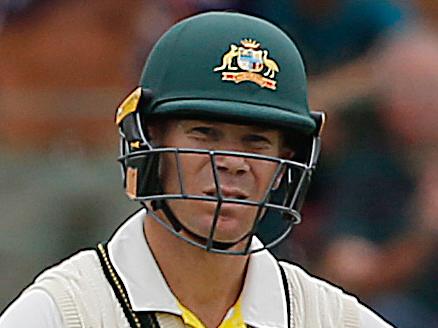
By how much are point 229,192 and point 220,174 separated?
4cm

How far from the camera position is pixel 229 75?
254cm

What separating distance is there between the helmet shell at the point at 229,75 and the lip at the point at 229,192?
0.12 meters

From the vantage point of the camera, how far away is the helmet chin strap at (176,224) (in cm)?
250

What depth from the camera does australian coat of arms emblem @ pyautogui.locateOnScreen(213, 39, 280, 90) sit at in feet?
8.35

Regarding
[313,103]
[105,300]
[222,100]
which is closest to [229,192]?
[222,100]

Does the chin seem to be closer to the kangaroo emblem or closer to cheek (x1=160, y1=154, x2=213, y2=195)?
cheek (x1=160, y1=154, x2=213, y2=195)

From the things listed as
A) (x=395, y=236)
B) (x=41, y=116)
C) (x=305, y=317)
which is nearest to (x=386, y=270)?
(x=395, y=236)

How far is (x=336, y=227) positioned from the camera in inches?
169

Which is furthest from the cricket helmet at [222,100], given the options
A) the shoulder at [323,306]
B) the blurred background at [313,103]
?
the blurred background at [313,103]

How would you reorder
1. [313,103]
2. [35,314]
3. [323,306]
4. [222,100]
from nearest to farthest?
[35,314], [222,100], [323,306], [313,103]

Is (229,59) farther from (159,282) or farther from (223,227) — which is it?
(159,282)

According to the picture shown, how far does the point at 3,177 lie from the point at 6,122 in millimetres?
173

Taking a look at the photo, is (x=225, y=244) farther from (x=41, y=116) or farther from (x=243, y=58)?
(x=41, y=116)

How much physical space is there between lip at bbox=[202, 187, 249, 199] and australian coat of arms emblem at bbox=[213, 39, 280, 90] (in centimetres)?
20
